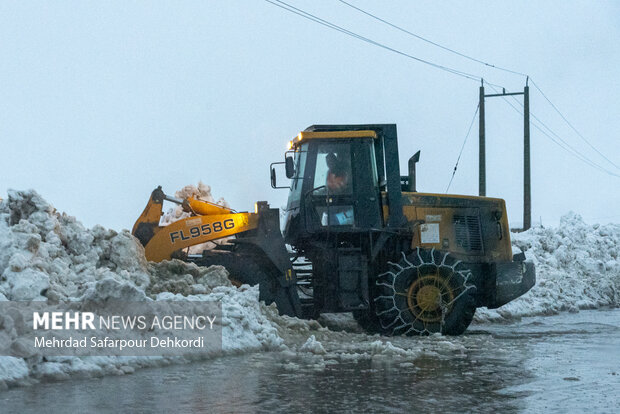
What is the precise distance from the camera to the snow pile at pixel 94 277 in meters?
8.58

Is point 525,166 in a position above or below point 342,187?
above

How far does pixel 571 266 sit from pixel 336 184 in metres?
13.1

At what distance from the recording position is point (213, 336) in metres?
9.36

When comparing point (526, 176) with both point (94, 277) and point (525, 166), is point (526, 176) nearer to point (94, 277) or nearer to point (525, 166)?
point (525, 166)

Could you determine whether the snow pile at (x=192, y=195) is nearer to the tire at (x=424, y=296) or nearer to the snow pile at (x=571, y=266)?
the tire at (x=424, y=296)

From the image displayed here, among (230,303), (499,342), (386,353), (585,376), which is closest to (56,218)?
(230,303)

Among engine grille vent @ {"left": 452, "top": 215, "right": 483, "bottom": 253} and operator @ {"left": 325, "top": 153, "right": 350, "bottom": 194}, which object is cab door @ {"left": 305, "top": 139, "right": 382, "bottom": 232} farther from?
engine grille vent @ {"left": 452, "top": 215, "right": 483, "bottom": 253}

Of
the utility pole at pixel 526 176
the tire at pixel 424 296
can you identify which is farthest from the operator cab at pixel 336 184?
the utility pole at pixel 526 176

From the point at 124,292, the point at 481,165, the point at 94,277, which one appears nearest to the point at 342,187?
the point at 94,277

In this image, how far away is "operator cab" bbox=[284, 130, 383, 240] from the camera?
1212 centimetres

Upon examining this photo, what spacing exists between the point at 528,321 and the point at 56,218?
10.1 meters

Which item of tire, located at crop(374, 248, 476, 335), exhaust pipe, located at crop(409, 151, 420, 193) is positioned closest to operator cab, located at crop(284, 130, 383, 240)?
tire, located at crop(374, 248, 476, 335)

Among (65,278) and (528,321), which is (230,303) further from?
(528,321)

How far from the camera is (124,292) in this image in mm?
9078
